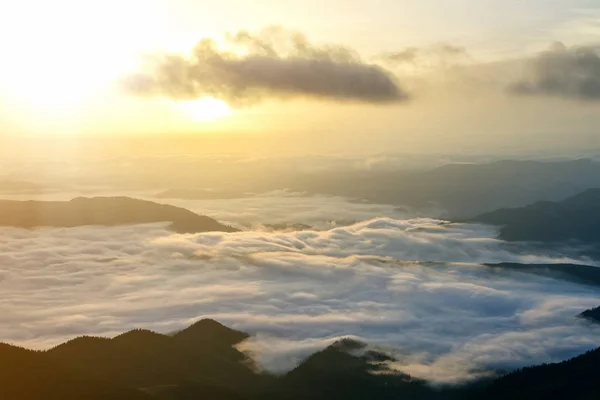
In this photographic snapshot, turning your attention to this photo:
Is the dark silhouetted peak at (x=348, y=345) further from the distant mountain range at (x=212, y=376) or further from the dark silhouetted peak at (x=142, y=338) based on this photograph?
the dark silhouetted peak at (x=142, y=338)

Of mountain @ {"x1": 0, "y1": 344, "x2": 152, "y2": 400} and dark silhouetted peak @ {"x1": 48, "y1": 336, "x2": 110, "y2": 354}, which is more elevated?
dark silhouetted peak @ {"x1": 48, "y1": 336, "x2": 110, "y2": 354}

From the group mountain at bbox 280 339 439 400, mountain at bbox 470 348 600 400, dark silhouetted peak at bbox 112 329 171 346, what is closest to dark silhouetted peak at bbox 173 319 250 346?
dark silhouetted peak at bbox 112 329 171 346

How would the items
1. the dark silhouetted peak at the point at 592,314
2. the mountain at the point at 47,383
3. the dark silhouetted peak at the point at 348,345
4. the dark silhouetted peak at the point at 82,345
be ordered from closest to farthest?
the mountain at the point at 47,383 → the dark silhouetted peak at the point at 82,345 → the dark silhouetted peak at the point at 348,345 → the dark silhouetted peak at the point at 592,314

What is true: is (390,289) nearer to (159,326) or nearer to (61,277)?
(159,326)

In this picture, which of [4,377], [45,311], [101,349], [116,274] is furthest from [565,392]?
[116,274]

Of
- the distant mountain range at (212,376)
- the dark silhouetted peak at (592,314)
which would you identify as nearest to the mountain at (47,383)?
the distant mountain range at (212,376)

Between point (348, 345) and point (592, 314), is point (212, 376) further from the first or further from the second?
point (592, 314)

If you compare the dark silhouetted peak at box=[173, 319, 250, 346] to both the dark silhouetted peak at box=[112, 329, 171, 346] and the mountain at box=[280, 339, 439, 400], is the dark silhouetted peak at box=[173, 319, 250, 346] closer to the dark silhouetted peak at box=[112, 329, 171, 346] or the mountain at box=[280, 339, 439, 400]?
the dark silhouetted peak at box=[112, 329, 171, 346]
